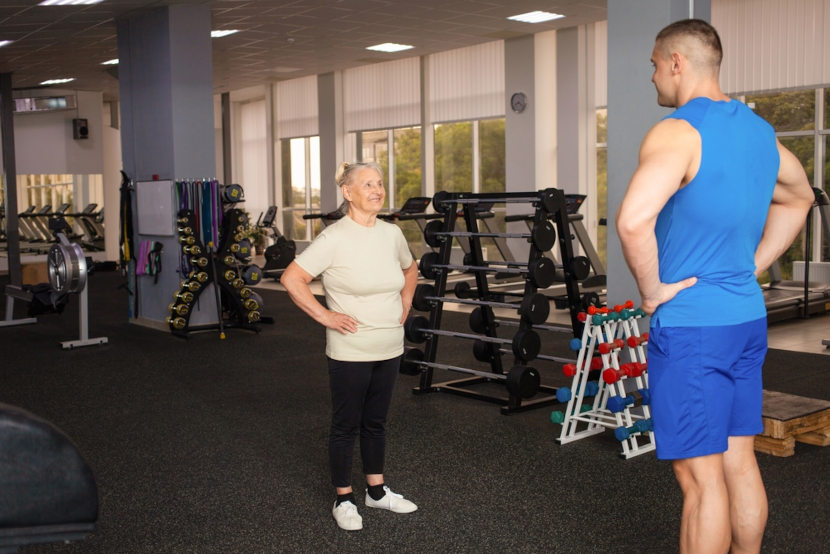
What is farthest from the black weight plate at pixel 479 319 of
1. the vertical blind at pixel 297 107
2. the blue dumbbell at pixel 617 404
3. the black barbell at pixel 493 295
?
the vertical blind at pixel 297 107

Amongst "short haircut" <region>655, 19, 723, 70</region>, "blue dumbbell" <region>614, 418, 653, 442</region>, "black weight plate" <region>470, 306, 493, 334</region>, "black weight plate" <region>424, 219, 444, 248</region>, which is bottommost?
"blue dumbbell" <region>614, 418, 653, 442</region>

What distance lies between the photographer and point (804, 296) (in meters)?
7.92

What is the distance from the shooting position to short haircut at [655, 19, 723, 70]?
1867 mm

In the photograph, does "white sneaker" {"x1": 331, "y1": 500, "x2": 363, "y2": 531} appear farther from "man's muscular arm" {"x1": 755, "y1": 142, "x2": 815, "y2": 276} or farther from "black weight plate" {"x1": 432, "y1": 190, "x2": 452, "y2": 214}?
"black weight plate" {"x1": 432, "y1": 190, "x2": 452, "y2": 214}

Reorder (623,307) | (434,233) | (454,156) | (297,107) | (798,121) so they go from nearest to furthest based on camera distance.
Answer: (623,307) → (434,233) → (798,121) → (454,156) → (297,107)

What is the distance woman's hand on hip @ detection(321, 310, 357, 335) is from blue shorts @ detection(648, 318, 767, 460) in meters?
1.24

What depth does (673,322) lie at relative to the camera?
6.17 feet

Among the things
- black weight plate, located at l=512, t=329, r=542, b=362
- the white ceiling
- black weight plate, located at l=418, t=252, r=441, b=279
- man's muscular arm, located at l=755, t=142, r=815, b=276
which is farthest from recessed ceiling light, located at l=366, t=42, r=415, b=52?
man's muscular arm, located at l=755, t=142, r=815, b=276

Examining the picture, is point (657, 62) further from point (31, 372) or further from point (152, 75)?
point (152, 75)

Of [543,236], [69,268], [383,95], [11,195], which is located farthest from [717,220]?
[383,95]

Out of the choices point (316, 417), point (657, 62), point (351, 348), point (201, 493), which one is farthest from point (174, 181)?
point (657, 62)

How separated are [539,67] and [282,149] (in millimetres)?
7006

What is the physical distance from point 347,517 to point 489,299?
2423 mm

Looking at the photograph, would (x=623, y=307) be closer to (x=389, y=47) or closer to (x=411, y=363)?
(x=411, y=363)
